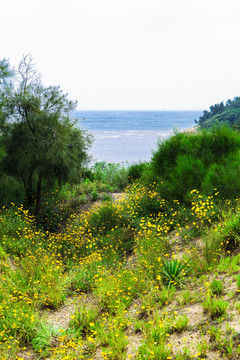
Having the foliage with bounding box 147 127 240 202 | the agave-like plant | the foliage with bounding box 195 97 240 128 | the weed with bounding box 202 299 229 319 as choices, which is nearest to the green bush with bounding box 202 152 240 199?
the foliage with bounding box 147 127 240 202

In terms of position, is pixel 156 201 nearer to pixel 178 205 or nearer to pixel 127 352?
pixel 178 205

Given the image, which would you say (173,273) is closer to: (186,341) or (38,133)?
(186,341)

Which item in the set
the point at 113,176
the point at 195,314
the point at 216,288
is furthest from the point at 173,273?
the point at 113,176

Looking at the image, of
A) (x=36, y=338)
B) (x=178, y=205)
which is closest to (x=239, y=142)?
(x=178, y=205)

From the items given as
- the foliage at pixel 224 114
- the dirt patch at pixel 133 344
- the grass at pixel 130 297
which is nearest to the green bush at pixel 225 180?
the grass at pixel 130 297

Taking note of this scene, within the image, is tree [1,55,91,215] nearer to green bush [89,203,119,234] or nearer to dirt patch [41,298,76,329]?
green bush [89,203,119,234]

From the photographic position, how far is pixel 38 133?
29.2 ft

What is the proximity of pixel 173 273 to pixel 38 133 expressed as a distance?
5912mm

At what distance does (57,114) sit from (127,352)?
731 cm

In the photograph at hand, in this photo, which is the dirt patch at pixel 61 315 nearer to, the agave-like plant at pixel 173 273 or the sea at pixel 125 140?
the agave-like plant at pixel 173 273

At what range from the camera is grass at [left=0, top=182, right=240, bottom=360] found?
330 centimetres

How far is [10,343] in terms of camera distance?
3635 mm

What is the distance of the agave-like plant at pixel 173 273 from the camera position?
462cm

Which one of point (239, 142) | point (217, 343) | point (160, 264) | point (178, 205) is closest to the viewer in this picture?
point (217, 343)
